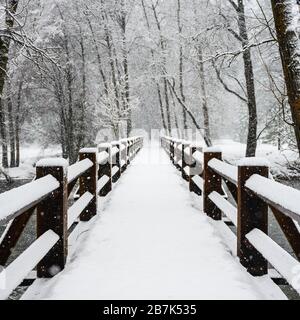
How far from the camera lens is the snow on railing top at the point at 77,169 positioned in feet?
15.5

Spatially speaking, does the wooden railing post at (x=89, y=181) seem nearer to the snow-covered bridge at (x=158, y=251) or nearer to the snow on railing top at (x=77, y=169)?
the snow-covered bridge at (x=158, y=251)

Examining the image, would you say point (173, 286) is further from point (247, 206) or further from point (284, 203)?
point (284, 203)

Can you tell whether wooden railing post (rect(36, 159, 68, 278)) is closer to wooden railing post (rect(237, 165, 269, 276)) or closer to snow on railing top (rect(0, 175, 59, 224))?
snow on railing top (rect(0, 175, 59, 224))

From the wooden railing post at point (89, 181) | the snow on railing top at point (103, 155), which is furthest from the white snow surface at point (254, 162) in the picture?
the snow on railing top at point (103, 155)

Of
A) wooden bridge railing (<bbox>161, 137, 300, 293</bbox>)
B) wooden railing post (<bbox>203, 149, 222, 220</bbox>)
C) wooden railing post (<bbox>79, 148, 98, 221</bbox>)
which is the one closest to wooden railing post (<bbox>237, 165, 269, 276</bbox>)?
wooden bridge railing (<bbox>161, 137, 300, 293</bbox>)

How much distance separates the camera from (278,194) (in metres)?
3.20

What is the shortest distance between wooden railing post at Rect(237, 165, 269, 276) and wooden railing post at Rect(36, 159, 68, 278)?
1884 mm

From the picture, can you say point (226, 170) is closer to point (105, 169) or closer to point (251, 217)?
point (251, 217)

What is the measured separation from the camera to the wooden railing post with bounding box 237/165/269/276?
4105 mm

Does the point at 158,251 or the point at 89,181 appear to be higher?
the point at 89,181

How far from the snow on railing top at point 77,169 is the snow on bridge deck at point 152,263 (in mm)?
918

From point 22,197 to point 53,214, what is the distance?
3.57ft

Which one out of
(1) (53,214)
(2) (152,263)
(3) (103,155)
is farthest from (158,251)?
(3) (103,155)
